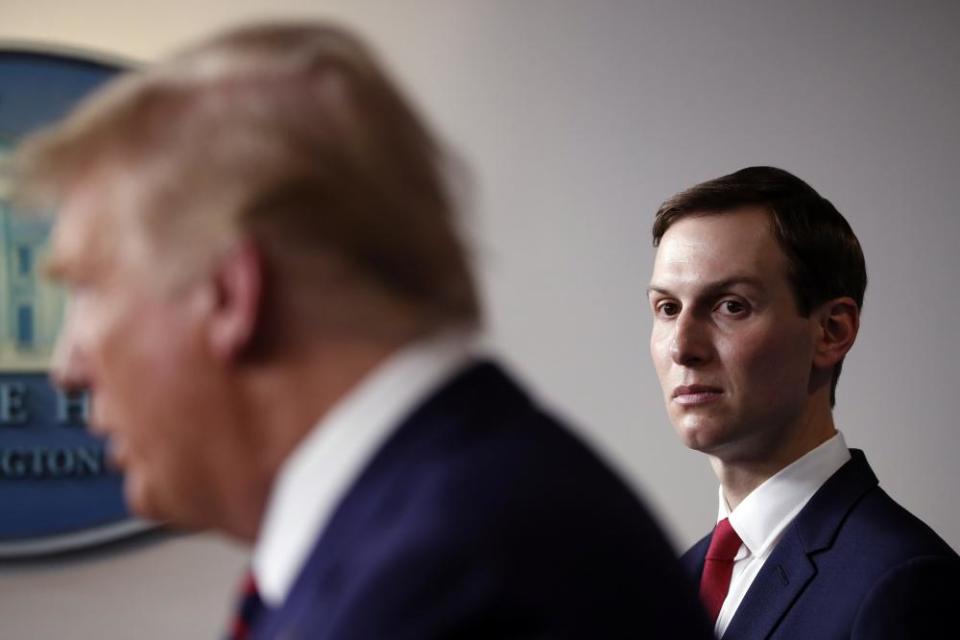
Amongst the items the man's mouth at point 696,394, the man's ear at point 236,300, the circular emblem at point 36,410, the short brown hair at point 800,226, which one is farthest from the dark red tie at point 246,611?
the circular emblem at point 36,410

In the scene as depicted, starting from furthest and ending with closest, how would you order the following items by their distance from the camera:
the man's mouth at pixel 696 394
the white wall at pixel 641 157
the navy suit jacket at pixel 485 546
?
the white wall at pixel 641 157, the man's mouth at pixel 696 394, the navy suit jacket at pixel 485 546

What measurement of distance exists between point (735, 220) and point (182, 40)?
1162mm

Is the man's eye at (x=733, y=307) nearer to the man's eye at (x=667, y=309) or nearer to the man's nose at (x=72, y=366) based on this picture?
the man's eye at (x=667, y=309)

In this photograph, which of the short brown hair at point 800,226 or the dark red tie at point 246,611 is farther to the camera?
the short brown hair at point 800,226

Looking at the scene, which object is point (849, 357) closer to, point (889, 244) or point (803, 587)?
point (889, 244)

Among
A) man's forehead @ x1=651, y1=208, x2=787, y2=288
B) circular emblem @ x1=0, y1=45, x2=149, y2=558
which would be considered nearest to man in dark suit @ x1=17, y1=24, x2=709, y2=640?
man's forehead @ x1=651, y1=208, x2=787, y2=288

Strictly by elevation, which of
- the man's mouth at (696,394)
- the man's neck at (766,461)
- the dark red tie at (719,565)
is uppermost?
the man's mouth at (696,394)

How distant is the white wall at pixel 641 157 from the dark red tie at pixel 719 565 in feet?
2.53

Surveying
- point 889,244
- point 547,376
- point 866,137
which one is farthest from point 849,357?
point 547,376

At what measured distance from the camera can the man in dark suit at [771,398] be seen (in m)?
→ 1.30

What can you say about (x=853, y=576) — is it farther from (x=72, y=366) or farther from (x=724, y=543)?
(x=72, y=366)

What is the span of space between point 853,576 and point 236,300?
3.00 ft

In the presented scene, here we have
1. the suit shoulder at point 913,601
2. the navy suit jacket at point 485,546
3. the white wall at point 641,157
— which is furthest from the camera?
the white wall at point 641,157

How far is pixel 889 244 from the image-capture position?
2.44 meters
